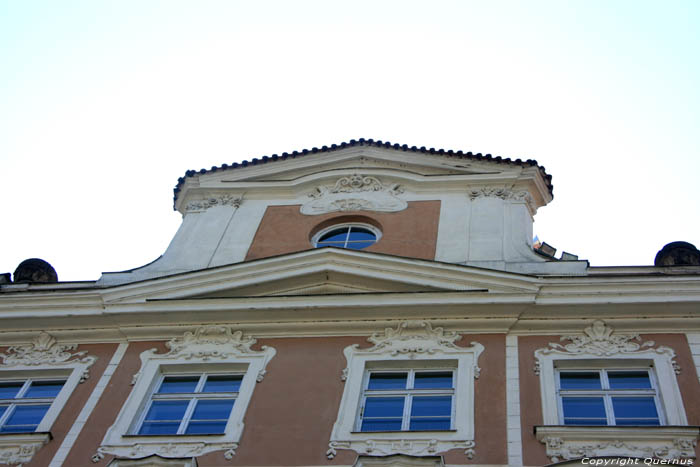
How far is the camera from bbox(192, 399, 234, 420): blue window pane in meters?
13.9

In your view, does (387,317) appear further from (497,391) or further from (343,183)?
(343,183)

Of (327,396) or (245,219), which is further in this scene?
(245,219)

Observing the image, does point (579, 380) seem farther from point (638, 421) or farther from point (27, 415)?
point (27, 415)

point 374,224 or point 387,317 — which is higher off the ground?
point 374,224

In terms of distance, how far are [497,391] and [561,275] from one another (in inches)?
99.4

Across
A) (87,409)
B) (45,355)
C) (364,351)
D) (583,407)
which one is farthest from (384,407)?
(45,355)

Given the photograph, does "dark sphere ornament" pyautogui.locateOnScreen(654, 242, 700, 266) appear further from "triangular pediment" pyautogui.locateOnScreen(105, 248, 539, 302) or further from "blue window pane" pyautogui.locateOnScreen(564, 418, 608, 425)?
"triangular pediment" pyautogui.locateOnScreen(105, 248, 539, 302)

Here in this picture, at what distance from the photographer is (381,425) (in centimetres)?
1337

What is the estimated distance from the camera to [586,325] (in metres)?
14.6

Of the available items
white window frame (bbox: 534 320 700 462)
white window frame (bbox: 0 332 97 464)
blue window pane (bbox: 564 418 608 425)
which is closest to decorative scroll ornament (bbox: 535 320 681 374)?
white window frame (bbox: 534 320 700 462)

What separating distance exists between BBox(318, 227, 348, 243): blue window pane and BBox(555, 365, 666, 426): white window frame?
5429mm

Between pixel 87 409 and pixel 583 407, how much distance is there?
21.4ft

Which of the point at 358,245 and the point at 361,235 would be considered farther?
the point at 361,235

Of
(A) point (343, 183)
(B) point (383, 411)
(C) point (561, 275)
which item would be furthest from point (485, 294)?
(A) point (343, 183)
